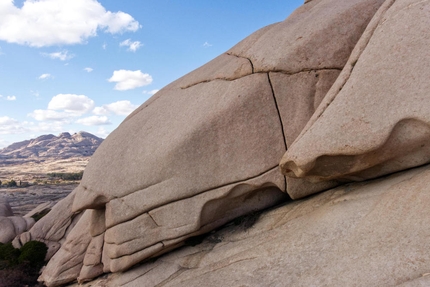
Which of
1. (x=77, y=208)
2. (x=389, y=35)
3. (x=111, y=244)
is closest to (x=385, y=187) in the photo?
(x=389, y=35)

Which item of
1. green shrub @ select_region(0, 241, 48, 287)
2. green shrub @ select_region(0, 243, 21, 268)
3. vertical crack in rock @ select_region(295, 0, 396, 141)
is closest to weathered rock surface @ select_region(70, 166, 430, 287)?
vertical crack in rock @ select_region(295, 0, 396, 141)

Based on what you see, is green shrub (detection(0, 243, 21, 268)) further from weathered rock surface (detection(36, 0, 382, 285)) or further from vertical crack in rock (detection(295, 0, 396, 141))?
vertical crack in rock (detection(295, 0, 396, 141))

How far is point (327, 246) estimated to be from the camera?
22.0 ft

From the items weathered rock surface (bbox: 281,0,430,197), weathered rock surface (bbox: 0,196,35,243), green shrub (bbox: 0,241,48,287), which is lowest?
green shrub (bbox: 0,241,48,287)

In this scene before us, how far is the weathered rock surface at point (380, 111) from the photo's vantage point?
21.4 feet

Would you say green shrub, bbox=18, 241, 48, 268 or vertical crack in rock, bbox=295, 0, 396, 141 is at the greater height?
vertical crack in rock, bbox=295, 0, 396, 141

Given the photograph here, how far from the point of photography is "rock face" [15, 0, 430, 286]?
6.42 m

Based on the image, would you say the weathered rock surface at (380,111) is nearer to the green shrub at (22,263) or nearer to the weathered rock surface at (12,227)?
the green shrub at (22,263)

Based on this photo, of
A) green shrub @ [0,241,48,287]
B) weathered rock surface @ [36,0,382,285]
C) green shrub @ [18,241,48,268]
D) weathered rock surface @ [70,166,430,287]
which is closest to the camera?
weathered rock surface @ [70,166,430,287]

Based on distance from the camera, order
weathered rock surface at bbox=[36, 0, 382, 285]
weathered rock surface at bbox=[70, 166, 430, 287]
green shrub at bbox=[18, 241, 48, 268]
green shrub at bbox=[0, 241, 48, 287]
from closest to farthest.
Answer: weathered rock surface at bbox=[70, 166, 430, 287] → weathered rock surface at bbox=[36, 0, 382, 285] → green shrub at bbox=[0, 241, 48, 287] → green shrub at bbox=[18, 241, 48, 268]

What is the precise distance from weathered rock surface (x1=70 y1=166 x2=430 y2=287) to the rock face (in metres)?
0.03

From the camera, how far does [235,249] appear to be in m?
8.70

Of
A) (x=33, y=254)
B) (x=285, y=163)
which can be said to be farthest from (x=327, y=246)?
(x=33, y=254)

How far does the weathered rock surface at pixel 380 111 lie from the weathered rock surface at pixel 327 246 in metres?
0.68
